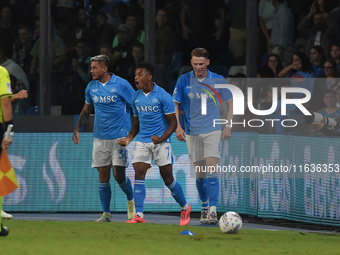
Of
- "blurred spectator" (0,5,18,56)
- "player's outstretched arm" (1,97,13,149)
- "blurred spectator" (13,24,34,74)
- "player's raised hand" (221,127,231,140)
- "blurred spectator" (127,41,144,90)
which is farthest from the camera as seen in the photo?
"blurred spectator" (0,5,18,56)

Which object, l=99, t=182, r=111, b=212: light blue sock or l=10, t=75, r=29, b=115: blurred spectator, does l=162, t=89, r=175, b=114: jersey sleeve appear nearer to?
l=99, t=182, r=111, b=212: light blue sock

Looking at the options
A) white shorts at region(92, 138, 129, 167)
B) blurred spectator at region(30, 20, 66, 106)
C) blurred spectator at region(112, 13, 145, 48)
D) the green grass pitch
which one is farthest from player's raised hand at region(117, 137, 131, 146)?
blurred spectator at region(112, 13, 145, 48)

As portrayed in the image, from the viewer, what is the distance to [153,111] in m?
11.6

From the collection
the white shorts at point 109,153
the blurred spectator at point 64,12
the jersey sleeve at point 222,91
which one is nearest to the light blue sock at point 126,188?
the white shorts at point 109,153

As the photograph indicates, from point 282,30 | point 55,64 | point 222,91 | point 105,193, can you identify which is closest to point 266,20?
point 282,30

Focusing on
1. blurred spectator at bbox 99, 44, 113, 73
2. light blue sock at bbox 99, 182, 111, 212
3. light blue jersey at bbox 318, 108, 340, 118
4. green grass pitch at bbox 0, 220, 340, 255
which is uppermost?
blurred spectator at bbox 99, 44, 113, 73

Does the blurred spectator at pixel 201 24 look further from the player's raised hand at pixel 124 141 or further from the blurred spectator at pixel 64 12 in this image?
the player's raised hand at pixel 124 141

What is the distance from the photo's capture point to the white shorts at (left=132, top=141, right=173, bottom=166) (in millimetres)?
11631

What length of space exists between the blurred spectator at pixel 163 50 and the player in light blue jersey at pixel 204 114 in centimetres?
327

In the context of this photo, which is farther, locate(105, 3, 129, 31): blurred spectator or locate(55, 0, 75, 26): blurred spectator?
locate(105, 3, 129, 31): blurred spectator

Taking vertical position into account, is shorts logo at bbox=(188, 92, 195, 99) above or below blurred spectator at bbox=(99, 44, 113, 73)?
below

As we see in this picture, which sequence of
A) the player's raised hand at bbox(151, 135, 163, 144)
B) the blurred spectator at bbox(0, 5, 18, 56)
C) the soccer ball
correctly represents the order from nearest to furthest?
the soccer ball
the player's raised hand at bbox(151, 135, 163, 144)
the blurred spectator at bbox(0, 5, 18, 56)

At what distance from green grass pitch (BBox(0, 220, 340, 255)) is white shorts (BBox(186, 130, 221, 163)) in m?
1.09

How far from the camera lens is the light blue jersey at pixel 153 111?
1159cm
